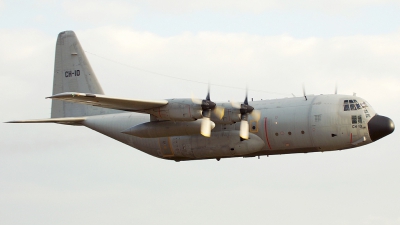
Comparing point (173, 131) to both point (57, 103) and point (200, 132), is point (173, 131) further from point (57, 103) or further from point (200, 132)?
point (57, 103)

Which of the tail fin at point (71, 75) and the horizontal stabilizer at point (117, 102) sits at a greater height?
the tail fin at point (71, 75)

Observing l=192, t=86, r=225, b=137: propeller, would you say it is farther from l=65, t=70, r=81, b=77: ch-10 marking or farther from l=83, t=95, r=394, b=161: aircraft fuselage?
l=65, t=70, r=81, b=77: ch-10 marking

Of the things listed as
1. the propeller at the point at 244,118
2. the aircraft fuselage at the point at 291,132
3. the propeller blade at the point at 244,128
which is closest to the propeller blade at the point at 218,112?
the propeller at the point at 244,118

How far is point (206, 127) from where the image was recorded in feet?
96.1

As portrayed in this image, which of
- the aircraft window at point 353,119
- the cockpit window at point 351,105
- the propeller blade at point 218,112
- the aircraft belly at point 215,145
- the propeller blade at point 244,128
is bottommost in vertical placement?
the aircraft belly at point 215,145

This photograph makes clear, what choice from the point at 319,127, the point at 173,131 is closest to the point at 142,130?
the point at 173,131

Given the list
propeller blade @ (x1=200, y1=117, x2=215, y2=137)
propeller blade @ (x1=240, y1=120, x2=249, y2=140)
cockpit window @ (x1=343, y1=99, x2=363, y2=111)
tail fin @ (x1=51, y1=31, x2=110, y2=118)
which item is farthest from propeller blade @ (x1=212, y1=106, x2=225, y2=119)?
tail fin @ (x1=51, y1=31, x2=110, y2=118)

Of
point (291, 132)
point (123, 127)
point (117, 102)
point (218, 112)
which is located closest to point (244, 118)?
point (218, 112)

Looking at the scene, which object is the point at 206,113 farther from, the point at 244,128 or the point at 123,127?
the point at 123,127

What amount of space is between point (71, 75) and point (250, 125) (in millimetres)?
11223

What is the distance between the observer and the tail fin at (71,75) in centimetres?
3672

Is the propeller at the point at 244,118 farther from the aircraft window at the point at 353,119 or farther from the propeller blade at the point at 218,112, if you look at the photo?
the aircraft window at the point at 353,119

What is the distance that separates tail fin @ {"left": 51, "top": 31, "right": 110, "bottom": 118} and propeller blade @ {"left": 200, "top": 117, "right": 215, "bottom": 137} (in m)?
8.99

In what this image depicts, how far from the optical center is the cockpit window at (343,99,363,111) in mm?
29920
